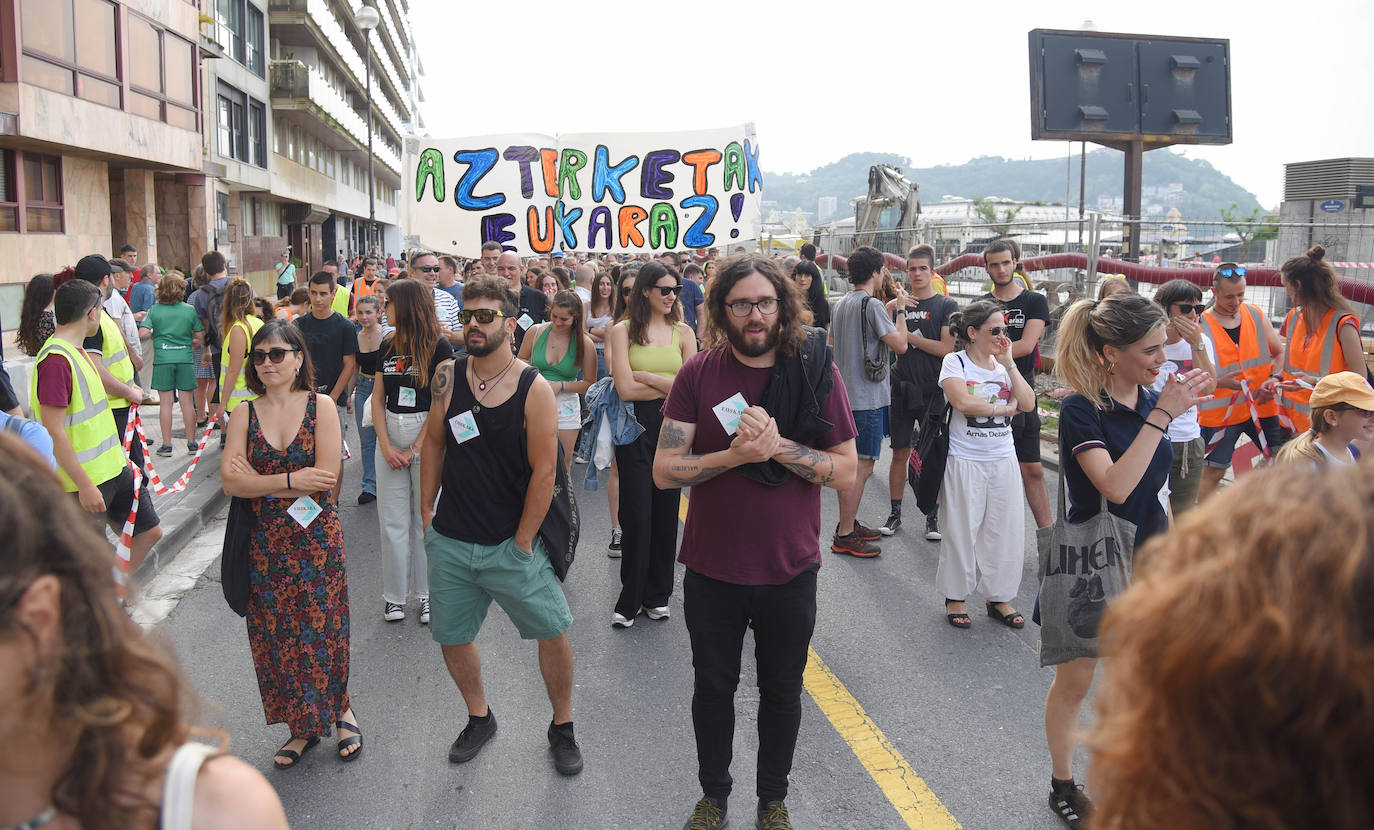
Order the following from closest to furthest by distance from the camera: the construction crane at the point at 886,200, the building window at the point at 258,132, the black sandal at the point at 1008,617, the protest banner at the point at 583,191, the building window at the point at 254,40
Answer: the black sandal at the point at 1008,617 → the protest banner at the point at 583,191 → the construction crane at the point at 886,200 → the building window at the point at 254,40 → the building window at the point at 258,132

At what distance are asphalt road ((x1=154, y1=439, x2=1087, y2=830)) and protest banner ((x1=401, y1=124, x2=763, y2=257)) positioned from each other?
18.1 feet

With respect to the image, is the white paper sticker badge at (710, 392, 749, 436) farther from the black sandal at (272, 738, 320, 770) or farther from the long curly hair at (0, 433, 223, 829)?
the black sandal at (272, 738, 320, 770)

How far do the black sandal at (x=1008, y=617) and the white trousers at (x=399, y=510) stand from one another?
126 inches

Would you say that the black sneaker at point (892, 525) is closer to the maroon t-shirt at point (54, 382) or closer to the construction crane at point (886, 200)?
the maroon t-shirt at point (54, 382)

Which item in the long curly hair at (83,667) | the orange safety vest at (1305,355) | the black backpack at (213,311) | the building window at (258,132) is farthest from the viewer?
the building window at (258,132)

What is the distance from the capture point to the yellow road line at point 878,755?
3502 millimetres

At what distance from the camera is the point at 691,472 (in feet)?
10.8

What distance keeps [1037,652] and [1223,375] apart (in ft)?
8.83

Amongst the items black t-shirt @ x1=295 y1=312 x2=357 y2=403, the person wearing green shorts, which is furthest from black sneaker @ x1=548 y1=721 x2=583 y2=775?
the person wearing green shorts

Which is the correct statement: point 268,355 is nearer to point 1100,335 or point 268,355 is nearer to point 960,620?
point 1100,335

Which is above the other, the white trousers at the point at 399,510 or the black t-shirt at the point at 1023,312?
the black t-shirt at the point at 1023,312

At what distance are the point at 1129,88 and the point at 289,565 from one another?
42.3ft

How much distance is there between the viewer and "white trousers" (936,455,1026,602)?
17.4ft

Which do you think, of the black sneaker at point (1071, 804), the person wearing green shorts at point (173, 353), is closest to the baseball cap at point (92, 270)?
the person wearing green shorts at point (173, 353)
